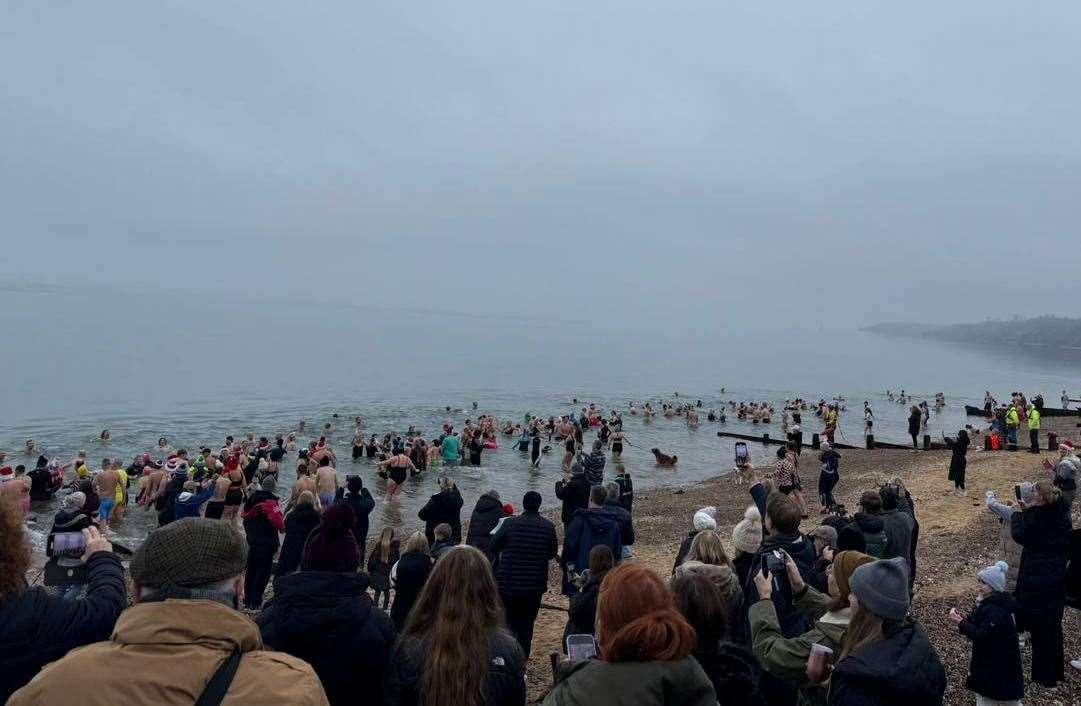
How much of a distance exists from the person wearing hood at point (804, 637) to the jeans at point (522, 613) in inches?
105

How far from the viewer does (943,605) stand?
25.9 feet

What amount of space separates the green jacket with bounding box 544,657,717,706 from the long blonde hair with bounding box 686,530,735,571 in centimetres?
204

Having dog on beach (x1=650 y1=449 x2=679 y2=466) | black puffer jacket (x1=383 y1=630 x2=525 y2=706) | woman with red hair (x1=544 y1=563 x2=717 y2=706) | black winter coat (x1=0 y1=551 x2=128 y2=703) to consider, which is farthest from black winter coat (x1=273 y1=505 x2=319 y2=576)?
dog on beach (x1=650 y1=449 x2=679 y2=466)

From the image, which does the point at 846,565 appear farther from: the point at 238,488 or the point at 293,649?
the point at 238,488

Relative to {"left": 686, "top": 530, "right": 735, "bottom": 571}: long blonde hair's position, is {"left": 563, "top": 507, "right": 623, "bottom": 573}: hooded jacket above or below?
below

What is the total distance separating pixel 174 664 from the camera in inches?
70.8

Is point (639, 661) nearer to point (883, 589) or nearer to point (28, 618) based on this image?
point (883, 589)

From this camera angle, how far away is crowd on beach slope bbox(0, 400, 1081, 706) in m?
1.89

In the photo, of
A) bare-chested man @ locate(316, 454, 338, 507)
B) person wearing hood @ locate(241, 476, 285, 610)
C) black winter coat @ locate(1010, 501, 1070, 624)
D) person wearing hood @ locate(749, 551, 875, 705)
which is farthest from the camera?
bare-chested man @ locate(316, 454, 338, 507)

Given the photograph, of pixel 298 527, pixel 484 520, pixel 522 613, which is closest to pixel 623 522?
pixel 484 520

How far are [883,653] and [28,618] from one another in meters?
3.56

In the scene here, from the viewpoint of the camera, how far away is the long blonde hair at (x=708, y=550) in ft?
14.1

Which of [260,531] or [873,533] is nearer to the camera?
[873,533]

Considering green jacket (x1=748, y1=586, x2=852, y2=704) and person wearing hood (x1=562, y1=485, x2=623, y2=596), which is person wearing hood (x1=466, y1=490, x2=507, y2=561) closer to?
person wearing hood (x1=562, y1=485, x2=623, y2=596)
